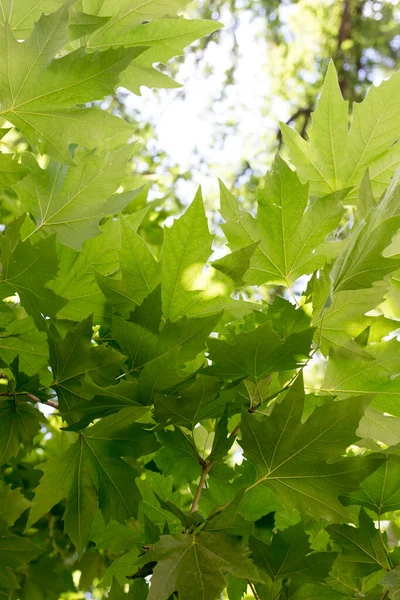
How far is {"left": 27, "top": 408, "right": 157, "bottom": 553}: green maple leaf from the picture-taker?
0.59m

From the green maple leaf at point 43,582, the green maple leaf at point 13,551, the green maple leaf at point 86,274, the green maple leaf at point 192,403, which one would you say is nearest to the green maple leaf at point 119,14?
the green maple leaf at point 86,274

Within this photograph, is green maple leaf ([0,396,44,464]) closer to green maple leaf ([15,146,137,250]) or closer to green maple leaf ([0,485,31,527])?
green maple leaf ([0,485,31,527])

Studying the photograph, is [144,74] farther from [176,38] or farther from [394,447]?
[394,447]

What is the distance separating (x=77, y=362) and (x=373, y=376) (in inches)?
12.5

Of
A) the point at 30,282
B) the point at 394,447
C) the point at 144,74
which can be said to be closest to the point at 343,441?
the point at 394,447

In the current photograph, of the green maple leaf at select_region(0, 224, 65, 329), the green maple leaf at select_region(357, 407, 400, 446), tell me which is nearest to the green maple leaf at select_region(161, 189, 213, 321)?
the green maple leaf at select_region(0, 224, 65, 329)

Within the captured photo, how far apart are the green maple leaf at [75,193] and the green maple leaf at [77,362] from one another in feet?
0.60

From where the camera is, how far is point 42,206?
0.73 m

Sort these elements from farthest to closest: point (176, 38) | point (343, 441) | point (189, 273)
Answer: point (176, 38) < point (189, 273) < point (343, 441)

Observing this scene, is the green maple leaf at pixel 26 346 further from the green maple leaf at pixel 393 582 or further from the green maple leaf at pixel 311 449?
the green maple leaf at pixel 393 582

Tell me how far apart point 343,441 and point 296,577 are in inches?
5.8

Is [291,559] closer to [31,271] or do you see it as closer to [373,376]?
[373,376]

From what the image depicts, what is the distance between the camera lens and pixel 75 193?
0.74 m

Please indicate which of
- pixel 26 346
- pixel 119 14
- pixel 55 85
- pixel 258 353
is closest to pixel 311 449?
pixel 258 353
